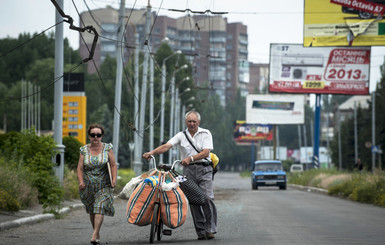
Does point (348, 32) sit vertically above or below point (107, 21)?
below

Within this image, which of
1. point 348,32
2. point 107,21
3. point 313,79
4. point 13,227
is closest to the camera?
point 13,227

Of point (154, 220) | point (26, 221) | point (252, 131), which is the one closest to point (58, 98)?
point (26, 221)

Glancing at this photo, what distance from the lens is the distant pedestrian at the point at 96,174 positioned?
11.1 meters

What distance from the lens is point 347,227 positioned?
48.5 feet

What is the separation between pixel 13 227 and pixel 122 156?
8181cm

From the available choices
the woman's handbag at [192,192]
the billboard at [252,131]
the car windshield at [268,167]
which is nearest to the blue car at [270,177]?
the car windshield at [268,167]

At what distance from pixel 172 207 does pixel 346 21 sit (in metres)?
31.6

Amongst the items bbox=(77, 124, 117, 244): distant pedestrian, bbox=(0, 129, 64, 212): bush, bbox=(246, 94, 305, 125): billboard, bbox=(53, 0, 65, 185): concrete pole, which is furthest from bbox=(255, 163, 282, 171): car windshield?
bbox=(77, 124, 117, 244): distant pedestrian

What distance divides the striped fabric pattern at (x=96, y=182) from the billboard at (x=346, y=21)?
31.4 m

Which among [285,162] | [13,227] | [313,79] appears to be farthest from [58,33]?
[285,162]

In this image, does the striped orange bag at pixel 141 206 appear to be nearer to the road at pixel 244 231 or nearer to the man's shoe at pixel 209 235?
the road at pixel 244 231

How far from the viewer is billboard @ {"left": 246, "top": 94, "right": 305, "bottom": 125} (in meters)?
73.3

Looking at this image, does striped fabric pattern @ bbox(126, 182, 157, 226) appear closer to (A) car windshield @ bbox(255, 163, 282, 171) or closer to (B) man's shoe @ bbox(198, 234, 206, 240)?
(B) man's shoe @ bbox(198, 234, 206, 240)

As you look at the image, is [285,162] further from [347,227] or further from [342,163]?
[347,227]
